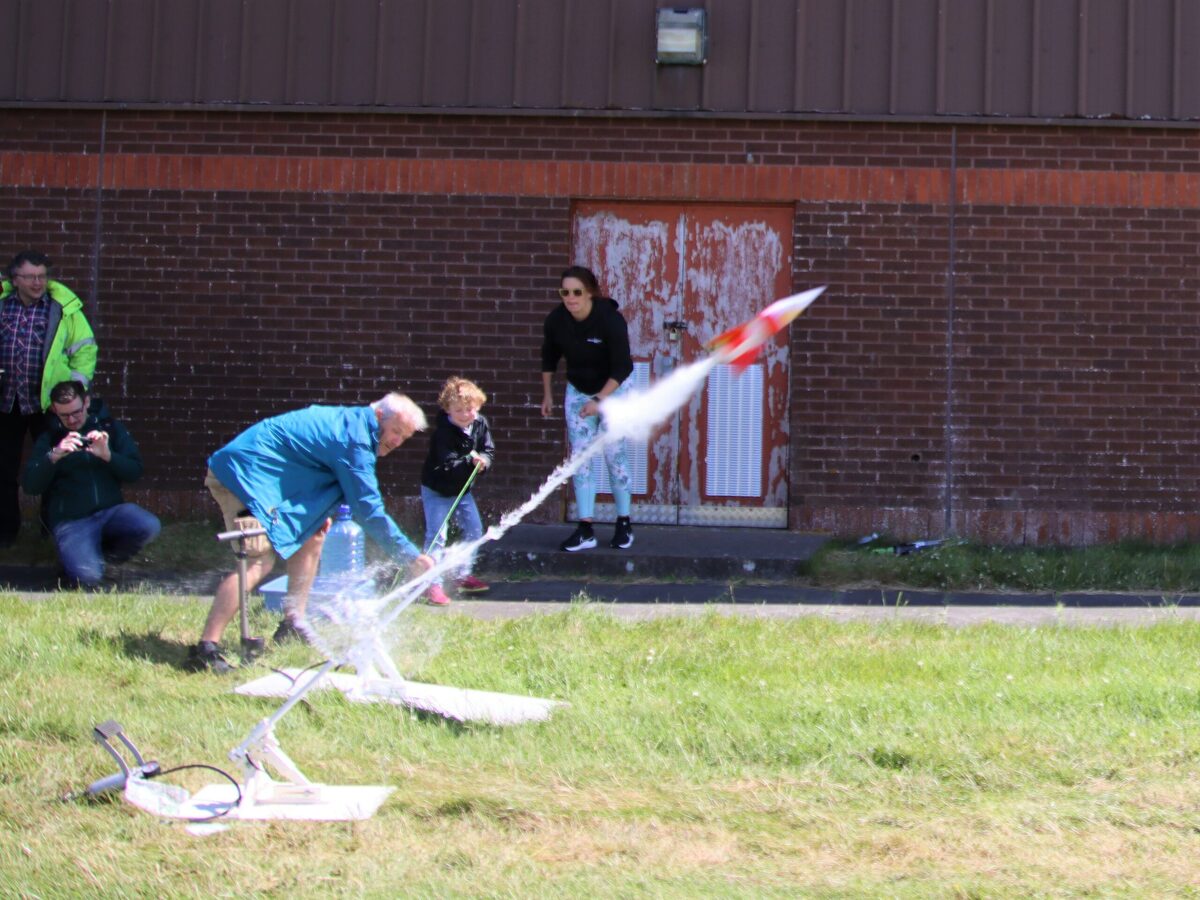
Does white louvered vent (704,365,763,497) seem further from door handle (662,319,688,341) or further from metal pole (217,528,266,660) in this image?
metal pole (217,528,266,660)

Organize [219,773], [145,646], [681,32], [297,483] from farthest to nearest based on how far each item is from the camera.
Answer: [681,32] → [145,646] → [297,483] → [219,773]

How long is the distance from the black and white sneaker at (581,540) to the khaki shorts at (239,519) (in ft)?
10.4

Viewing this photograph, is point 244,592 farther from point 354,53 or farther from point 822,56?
point 822,56

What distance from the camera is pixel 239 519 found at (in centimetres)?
687

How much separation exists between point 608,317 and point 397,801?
499cm

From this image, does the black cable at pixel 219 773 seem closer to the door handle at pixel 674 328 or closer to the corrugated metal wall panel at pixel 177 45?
the door handle at pixel 674 328

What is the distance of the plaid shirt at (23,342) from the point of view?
10.1 m

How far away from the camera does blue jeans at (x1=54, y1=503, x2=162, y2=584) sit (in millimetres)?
9047

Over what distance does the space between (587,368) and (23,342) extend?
375 cm

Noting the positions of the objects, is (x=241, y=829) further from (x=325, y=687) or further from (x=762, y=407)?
(x=762, y=407)

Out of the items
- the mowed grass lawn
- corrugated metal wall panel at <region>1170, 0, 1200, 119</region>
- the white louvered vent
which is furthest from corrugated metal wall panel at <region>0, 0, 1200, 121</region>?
the mowed grass lawn

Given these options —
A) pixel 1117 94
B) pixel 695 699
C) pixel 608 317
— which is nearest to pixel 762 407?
pixel 608 317

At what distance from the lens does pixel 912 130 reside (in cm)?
1098

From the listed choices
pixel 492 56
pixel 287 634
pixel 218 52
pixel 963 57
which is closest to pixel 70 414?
pixel 287 634
